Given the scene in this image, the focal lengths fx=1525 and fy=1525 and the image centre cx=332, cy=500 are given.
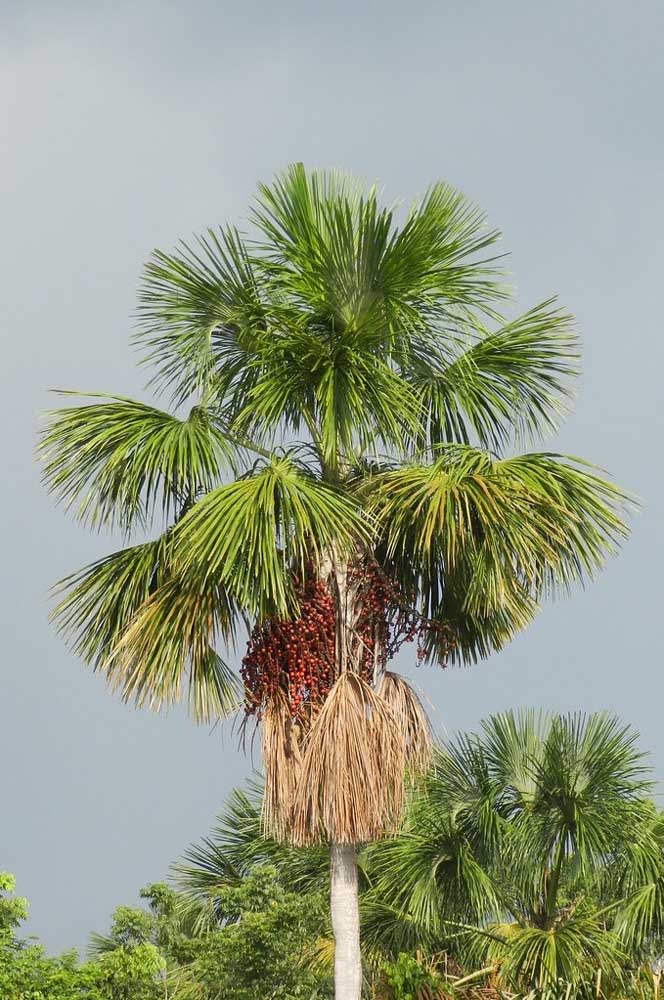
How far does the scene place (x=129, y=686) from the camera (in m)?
10.4

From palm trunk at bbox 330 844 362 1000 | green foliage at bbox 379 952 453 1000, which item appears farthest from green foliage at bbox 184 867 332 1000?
palm trunk at bbox 330 844 362 1000

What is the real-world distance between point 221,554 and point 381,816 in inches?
80.5

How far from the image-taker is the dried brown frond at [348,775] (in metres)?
9.77

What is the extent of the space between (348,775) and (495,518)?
1.91 m

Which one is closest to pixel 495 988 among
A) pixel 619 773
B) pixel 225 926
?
pixel 619 773

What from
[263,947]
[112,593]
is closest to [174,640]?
[112,593]

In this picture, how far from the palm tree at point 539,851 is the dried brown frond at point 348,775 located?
2994mm

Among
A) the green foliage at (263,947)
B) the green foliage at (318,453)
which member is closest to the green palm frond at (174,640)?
the green foliage at (318,453)

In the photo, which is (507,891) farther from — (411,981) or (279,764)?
(279,764)

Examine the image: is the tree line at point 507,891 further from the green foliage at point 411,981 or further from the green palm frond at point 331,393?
the green palm frond at point 331,393

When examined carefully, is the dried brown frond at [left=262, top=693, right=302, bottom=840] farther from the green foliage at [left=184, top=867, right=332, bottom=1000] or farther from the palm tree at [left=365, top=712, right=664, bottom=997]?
the green foliage at [left=184, top=867, right=332, bottom=1000]

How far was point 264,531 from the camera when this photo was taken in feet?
31.6

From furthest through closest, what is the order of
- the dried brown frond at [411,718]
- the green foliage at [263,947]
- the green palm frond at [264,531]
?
1. the green foliage at [263,947]
2. the dried brown frond at [411,718]
3. the green palm frond at [264,531]

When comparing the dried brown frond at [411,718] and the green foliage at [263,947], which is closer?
the dried brown frond at [411,718]
